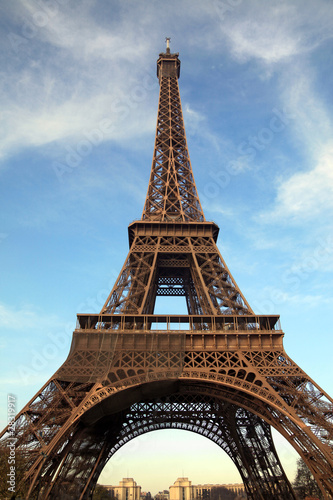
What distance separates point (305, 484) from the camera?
2147 inches

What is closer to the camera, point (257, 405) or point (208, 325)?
point (257, 405)

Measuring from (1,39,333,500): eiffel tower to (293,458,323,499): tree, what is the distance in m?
15.9

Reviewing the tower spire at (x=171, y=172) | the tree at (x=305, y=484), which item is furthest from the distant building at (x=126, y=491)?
the tower spire at (x=171, y=172)

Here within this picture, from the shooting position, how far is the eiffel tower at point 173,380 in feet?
74.5

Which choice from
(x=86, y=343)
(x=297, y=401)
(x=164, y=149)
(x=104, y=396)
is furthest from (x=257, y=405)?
(x=164, y=149)

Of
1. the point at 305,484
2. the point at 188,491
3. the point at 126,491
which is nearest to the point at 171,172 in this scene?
the point at 305,484

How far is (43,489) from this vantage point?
2386 centimetres

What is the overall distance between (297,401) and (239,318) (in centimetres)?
664

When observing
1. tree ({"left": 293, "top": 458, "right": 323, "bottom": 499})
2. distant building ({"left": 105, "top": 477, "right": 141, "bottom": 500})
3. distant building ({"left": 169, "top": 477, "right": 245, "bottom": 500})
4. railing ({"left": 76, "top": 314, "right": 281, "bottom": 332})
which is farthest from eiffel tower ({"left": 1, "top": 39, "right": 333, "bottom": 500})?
distant building ({"left": 169, "top": 477, "right": 245, "bottom": 500})

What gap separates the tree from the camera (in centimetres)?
4790

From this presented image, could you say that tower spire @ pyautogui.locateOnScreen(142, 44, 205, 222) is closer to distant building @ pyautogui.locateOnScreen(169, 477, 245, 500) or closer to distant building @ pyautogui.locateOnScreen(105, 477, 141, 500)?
distant building @ pyautogui.locateOnScreen(105, 477, 141, 500)

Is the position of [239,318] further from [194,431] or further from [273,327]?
[194,431]

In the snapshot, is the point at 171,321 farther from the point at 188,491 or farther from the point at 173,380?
the point at 188,491

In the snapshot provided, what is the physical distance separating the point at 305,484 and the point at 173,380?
41576 millimetres
